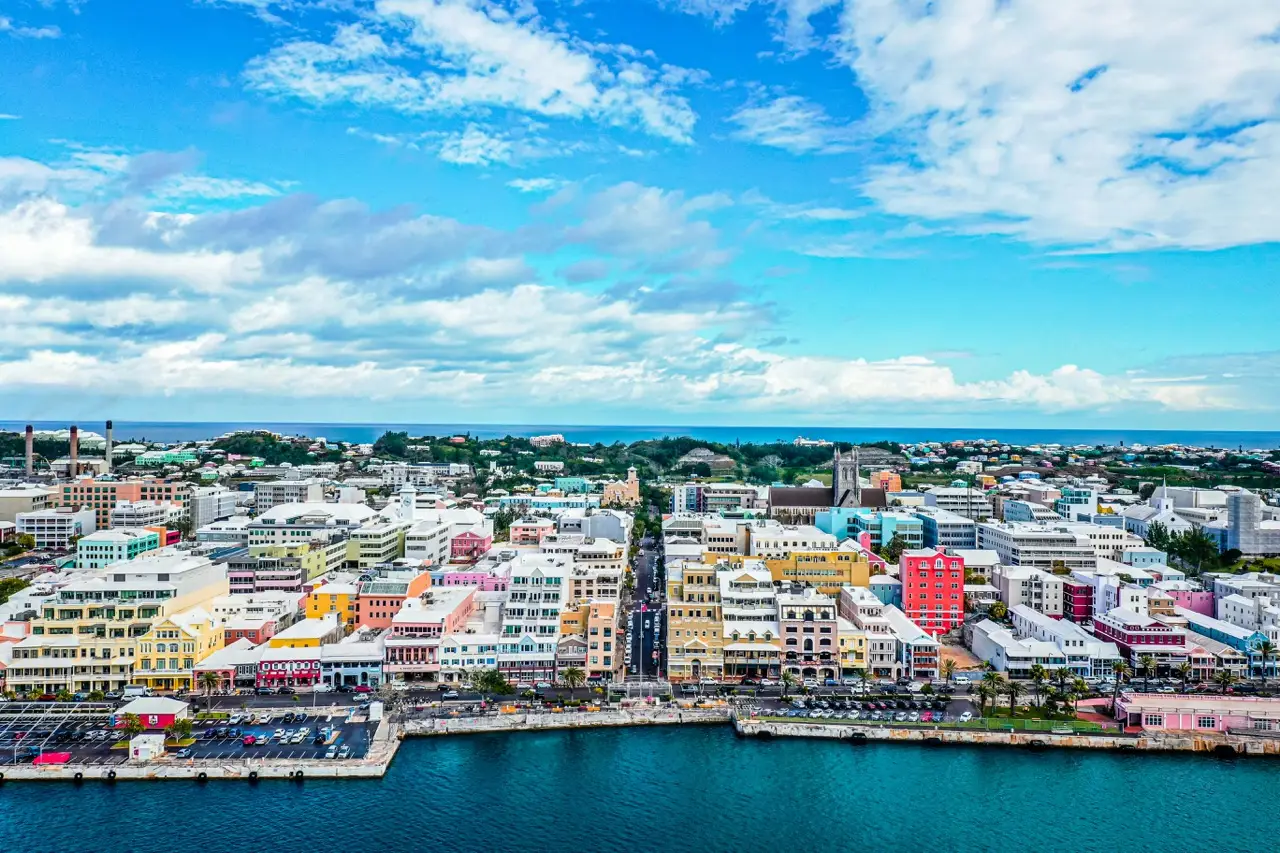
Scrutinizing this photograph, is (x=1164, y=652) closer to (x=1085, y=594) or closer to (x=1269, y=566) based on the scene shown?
(x=1085, y=594)

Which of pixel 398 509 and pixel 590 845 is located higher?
pixel 398 509

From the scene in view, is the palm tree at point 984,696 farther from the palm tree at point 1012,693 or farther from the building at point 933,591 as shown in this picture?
the building at point 933,591

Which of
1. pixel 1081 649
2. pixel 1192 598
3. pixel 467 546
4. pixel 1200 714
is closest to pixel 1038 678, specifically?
pixel 1081 649

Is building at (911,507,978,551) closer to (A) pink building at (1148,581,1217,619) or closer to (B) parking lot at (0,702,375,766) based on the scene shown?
(A) pink building at (1148,581,1217,619)

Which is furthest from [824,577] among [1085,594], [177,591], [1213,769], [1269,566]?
[177,591]

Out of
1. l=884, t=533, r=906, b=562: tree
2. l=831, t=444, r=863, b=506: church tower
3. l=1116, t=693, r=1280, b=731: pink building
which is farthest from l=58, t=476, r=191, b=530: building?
l=1116, t=693, r=1280, b=731: pink building

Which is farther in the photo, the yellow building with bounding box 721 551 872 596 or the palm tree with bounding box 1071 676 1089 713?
the yellow building with bounding box 721 551 872 596
